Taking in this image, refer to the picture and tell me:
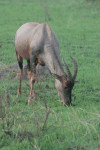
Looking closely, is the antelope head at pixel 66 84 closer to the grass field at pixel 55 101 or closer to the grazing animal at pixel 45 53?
the grazing animal at pixel 45 53

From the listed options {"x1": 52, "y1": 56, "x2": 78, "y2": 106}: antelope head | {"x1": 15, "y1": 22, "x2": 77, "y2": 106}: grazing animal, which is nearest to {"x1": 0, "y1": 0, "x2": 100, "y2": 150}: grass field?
{"x1": 52, "y1": 56, "x2": 78, "y2": 106}: antelope head

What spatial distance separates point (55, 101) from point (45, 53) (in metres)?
1.08

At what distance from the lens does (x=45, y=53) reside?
5020 mm

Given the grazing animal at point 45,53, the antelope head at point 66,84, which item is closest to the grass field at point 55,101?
the antelope head at point 66,84

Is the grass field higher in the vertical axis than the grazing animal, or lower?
lower

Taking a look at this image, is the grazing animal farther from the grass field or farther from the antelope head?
the grass field

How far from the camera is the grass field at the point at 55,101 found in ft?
11.3

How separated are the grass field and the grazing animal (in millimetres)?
354

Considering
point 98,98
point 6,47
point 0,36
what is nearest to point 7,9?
point 0,36

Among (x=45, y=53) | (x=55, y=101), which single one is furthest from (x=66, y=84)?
(x=45, y=53)

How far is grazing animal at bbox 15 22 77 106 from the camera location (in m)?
4.77

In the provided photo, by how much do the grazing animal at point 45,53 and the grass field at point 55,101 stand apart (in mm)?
354

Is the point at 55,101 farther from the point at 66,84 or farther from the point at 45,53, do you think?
the point at 45,53

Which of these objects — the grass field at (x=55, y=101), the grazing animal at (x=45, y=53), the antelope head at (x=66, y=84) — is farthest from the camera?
the grazing animal at (x=45, y=53)
